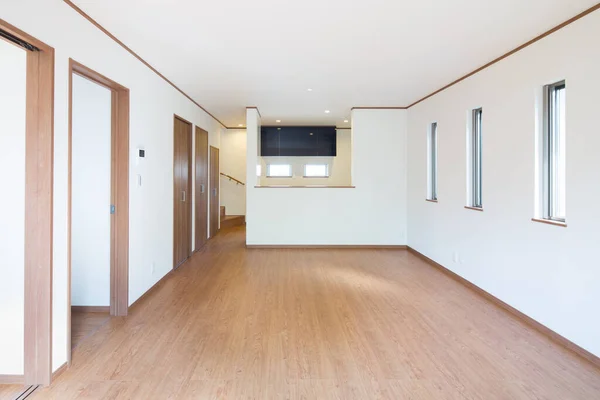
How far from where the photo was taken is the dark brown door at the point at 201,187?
6307 mm

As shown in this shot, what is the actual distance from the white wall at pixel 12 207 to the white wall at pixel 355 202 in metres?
4.34

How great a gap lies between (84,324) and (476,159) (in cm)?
455

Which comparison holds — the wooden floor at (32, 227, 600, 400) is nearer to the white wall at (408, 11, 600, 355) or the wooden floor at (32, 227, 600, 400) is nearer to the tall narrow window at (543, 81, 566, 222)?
the white wall at (408, 11, 600, 355)

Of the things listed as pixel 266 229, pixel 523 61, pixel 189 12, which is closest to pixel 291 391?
pixel 189 12

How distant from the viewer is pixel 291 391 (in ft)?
7.13

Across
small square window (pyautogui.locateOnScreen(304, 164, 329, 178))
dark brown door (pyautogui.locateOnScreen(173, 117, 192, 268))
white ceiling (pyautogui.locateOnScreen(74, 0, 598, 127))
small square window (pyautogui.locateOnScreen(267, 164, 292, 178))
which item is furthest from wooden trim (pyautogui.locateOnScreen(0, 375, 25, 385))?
small square window (pyautogui.locateOnScreen(304, 164, 329, 178))

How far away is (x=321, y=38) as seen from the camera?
323cm

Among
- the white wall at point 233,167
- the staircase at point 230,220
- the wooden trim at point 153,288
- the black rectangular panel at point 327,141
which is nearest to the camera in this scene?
the wooden trim at point 153,288

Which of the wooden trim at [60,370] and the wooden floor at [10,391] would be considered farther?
the wooden trim at [60,370]

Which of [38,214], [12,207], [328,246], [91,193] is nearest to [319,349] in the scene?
[38,214]

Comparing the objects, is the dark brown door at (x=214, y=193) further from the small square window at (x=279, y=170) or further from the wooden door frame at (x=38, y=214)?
the wooden door frame at (x=38, y=214)

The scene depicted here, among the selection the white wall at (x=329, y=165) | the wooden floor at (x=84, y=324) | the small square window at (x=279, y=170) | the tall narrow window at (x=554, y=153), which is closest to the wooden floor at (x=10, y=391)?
the wooden floor at (x=84, y=324)

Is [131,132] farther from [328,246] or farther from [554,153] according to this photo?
[328,246]

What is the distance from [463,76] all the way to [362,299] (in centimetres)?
297
